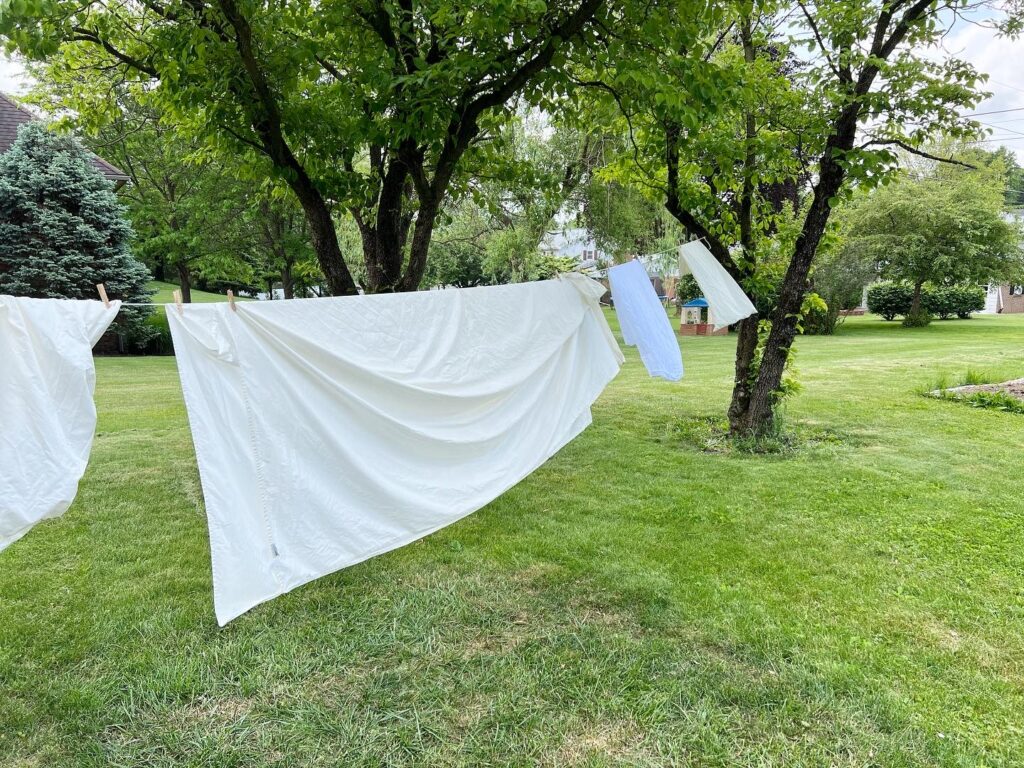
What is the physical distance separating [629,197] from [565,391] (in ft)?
34.7

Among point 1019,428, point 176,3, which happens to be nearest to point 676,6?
point 176,3

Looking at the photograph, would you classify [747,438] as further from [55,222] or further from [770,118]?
[55,222]

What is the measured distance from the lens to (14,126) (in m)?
13.4

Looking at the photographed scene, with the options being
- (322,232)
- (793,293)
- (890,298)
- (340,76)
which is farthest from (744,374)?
(890,298)

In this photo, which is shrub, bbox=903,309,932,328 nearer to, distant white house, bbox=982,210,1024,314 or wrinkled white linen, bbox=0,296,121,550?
distant white house, bbox=982,210,1024,314

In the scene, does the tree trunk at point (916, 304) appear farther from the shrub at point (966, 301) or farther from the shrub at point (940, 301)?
the shrub at point (966, 301)

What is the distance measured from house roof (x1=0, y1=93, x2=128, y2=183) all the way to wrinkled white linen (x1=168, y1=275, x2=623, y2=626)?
44.7 feet

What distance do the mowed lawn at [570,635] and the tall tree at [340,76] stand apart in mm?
2141

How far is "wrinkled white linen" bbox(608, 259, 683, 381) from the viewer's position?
3.94m

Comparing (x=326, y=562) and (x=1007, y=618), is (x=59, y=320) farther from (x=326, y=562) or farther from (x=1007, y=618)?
(x=1007, y=618)

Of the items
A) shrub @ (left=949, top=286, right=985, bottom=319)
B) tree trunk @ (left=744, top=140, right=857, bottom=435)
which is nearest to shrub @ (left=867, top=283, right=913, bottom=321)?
shrub @ (left=949, top=286, right=985, bottom=319)

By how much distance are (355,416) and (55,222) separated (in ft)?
42.5

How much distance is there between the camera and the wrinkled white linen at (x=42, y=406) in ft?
6.97

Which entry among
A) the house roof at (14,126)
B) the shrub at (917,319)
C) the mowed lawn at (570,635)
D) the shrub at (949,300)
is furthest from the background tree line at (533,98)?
the shrub at (949,300)
